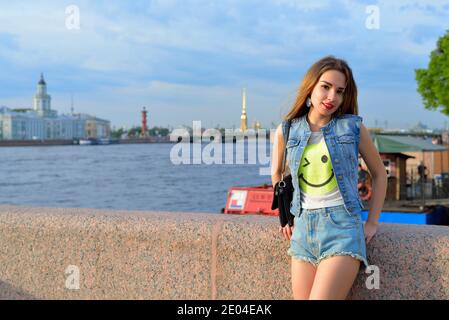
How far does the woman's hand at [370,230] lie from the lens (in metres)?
2.54

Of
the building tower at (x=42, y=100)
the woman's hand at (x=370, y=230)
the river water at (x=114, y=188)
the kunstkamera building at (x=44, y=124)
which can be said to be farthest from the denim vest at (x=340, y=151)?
the building tower at (x=42, y=100)

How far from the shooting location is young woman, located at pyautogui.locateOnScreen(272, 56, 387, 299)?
237cm

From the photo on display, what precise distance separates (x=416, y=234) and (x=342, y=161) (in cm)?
50

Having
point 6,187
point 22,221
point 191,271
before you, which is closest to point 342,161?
point 191,271

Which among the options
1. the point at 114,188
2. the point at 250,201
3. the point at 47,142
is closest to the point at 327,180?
the point at 250,201

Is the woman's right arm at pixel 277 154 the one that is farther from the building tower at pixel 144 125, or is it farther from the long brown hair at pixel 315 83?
the building tower at pixel 144 125

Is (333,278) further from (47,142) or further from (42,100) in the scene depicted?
(42,100)

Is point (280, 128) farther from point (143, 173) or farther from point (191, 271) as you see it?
point (143, 173)

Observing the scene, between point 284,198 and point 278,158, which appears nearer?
point 284,198

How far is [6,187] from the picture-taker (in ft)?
138

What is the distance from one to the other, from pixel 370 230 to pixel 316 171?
0.35 metres

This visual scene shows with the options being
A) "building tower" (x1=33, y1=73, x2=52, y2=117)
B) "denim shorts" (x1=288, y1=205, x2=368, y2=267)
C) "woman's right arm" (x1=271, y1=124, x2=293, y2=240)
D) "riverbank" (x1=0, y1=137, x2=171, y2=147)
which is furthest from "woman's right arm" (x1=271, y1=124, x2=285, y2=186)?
"building tower" (x1=33, y1=73, x2=52, y2=117)

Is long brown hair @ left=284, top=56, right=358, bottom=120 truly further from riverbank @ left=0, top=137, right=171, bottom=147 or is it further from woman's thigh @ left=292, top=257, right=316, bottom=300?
riverbank @ left=0, top=137, right=171, bottom=147

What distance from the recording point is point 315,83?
2588mm
